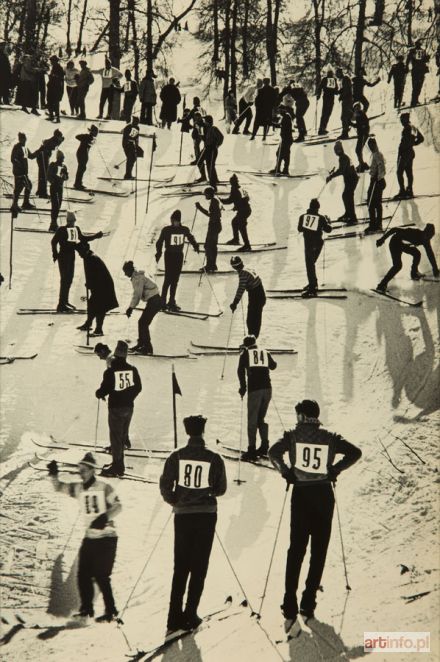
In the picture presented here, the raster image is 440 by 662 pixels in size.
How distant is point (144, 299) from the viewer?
1001 centimetres

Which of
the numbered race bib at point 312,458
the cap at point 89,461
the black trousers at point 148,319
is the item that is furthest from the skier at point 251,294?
the numbered race bib at point 312,458

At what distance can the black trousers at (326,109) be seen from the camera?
16.1 m

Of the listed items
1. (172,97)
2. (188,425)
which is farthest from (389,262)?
(172,97)

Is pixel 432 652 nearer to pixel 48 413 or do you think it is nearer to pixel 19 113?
pixel 48 413

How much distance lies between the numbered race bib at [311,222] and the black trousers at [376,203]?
5.34 feet

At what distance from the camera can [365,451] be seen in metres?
8.19

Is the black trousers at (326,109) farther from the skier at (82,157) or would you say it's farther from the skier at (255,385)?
the skier at (255,385)

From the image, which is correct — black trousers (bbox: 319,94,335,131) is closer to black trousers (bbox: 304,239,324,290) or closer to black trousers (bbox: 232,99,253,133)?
black trousers (bbox: 232,99,253,133)

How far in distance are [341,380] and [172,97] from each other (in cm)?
983

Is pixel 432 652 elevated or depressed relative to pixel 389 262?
depressed

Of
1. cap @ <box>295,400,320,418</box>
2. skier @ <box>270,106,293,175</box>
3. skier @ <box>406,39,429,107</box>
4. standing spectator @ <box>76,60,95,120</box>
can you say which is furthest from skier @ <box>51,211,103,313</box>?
standing spectator @ <box>76,60,95,120</box>

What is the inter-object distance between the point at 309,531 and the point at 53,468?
3.52m

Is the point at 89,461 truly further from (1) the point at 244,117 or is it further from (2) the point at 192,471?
(1) the point at 244,117

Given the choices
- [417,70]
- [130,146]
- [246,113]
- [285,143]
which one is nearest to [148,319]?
[285,143]
